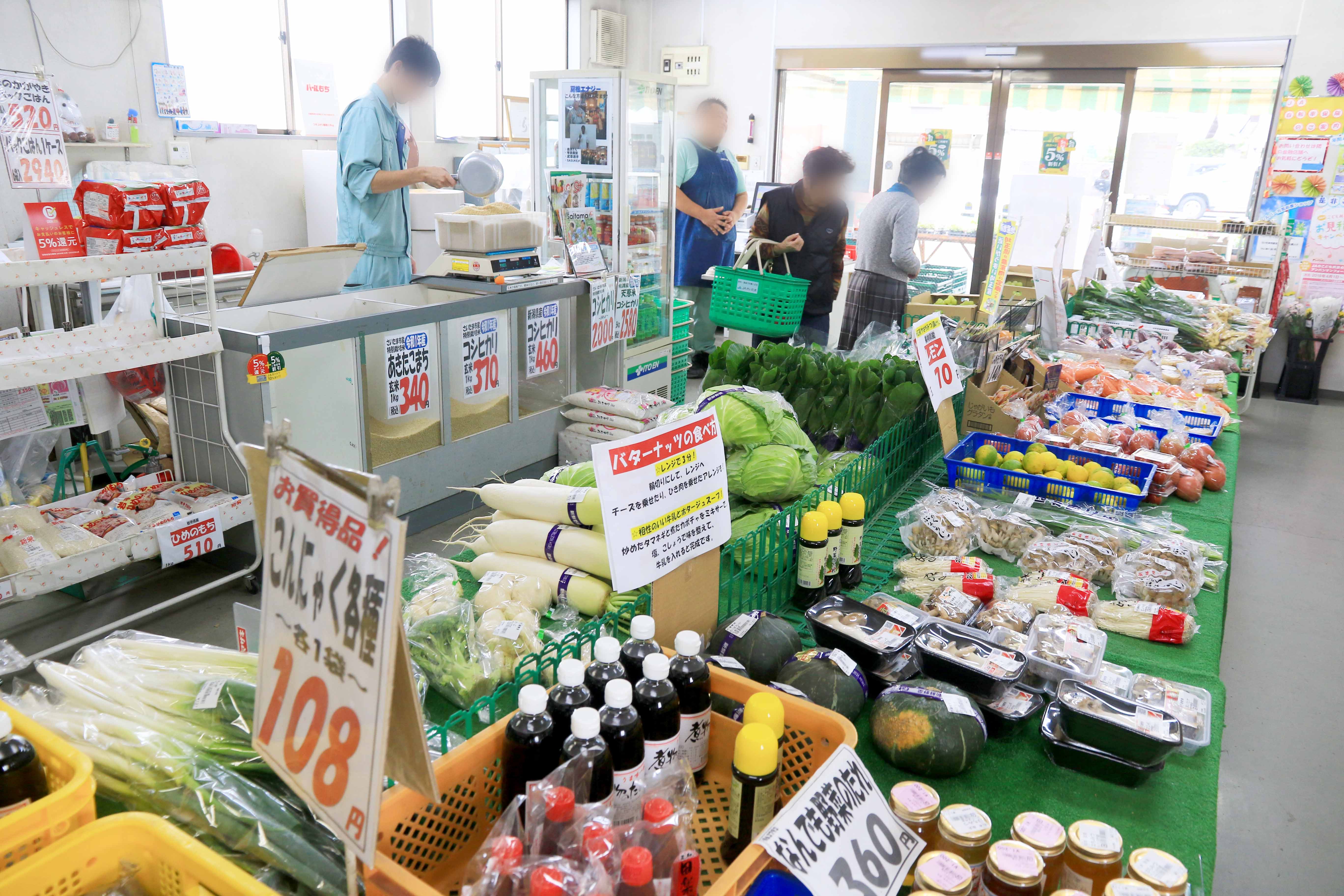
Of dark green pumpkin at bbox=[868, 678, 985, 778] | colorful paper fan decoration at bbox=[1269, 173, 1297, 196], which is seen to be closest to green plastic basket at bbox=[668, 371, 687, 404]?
dark green pumpkin at bbox=[868, 678, 985, 778]

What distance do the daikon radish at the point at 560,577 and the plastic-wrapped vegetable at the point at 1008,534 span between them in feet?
3.68

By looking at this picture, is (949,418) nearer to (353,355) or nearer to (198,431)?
(353,355)

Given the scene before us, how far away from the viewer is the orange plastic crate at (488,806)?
1059mm

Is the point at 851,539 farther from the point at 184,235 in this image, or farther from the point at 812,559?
the point at 184,235

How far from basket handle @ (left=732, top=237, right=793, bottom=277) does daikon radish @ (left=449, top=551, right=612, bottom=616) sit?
3647 millimetres

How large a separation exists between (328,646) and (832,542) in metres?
1.31

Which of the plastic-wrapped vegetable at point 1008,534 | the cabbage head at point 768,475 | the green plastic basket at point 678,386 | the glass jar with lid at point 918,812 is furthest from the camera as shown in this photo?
the green plastic basket at point 678,386

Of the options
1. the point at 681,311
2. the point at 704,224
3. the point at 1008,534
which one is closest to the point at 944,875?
the point at 1008,534

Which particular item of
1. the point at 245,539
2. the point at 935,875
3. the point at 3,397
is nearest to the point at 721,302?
the point at 245,539

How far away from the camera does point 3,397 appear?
3439 millimetres

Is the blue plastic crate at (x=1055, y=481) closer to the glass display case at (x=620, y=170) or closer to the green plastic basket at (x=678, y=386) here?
the glass display case at (x=620, y=170)

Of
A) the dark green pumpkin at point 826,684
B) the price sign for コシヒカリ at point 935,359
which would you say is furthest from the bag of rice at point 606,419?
the dark green pumpkin at point 826,684

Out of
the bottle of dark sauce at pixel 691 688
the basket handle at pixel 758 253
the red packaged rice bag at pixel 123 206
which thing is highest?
the red packaged rice bag at pixel 123 206

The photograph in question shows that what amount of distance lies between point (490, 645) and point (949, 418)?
1766 mm
